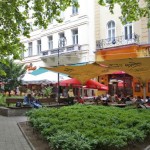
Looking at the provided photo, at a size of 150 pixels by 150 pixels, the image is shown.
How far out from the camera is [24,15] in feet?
55.9

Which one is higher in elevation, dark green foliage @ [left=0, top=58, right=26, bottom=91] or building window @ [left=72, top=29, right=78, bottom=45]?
building window @ [left=72, top=29, right=78, bottom=45]

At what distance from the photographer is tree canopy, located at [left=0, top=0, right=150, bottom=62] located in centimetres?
1591

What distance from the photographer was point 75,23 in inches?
1420

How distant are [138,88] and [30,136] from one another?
18.5 m

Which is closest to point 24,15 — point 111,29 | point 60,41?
point 111,29

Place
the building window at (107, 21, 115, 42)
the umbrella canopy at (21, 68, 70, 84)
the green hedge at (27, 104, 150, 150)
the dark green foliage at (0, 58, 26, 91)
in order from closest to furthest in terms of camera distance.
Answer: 1. the green hedge at (27, 104, 150, 150)
2. the umbrella canopy at (21, 68, 70, 84)
3. the building window at (107, 21, 115, 42)
4. the dark green foliage at (0, 58, 26, 91)

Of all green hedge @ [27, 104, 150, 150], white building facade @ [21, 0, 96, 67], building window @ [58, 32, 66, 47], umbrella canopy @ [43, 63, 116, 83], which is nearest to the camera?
green hedge @ [27, 104, 150, 150]

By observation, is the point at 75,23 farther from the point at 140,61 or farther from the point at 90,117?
the point at 90,117

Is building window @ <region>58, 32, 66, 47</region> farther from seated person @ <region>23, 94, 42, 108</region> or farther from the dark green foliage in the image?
seated person @ <region>23, 94, 42, 108</region>

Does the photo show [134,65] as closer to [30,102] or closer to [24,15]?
[24,15]

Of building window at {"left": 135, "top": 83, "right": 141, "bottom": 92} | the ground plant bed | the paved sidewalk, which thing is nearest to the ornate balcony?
building window at {"left": 135, "top": 83, "right": 141, "bottom": 92}

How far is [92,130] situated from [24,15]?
886 centimetres

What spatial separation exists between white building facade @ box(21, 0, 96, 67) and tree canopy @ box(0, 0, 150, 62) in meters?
15.1

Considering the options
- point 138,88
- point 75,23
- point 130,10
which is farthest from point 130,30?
point 130,10
